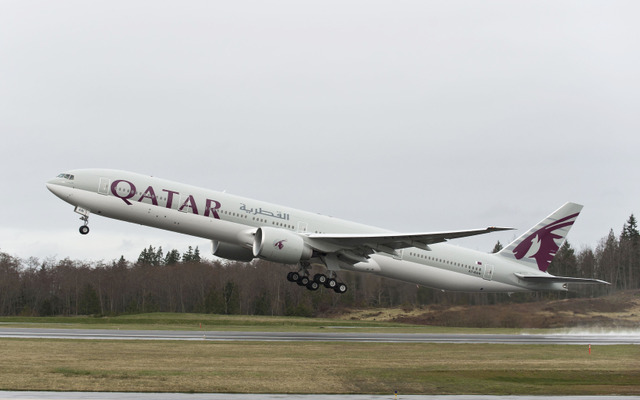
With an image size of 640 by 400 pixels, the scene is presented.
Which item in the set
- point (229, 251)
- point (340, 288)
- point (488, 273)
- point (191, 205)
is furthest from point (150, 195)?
point (488, 273)

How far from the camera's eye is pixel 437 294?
51406mm

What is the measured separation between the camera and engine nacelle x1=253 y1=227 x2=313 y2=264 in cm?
4066

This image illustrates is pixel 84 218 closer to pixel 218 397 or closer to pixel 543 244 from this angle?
pixel 218 397

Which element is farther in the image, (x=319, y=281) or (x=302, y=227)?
(x=319, y=281)

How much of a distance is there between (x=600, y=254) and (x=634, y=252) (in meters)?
3.94

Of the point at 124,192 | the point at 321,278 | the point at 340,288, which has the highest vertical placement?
the point at 124,192

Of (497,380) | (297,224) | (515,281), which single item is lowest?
(497,380)

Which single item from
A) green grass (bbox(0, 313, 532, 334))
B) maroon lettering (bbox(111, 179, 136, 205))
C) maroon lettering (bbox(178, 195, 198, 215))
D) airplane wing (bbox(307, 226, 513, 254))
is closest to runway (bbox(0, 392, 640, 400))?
airplane wing (bbox(307, 226, 513, 254))

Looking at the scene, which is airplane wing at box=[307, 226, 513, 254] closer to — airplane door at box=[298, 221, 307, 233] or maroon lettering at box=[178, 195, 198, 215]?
airplane door at box=[298, 221, 307, 233]

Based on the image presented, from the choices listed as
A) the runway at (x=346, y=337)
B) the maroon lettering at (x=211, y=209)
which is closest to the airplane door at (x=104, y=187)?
the maroon lettering at (x=211, y=209)

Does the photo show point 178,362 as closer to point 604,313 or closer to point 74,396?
point 74,396

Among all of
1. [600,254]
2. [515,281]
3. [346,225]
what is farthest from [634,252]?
[346,225]

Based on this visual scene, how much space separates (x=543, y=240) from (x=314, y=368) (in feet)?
91.4

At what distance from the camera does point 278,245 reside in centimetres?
4088
